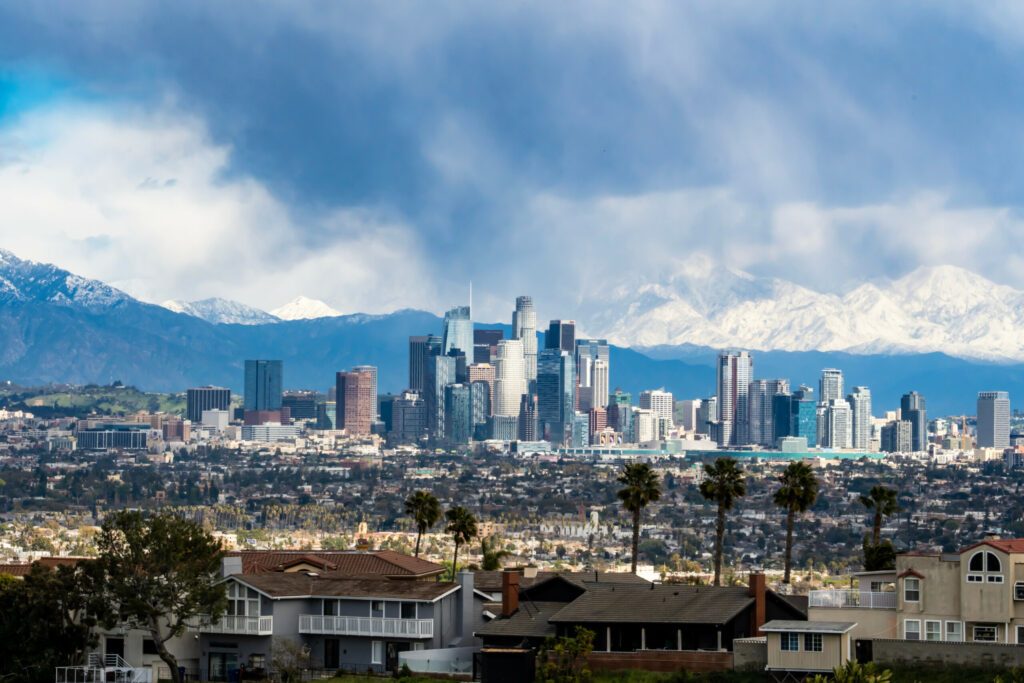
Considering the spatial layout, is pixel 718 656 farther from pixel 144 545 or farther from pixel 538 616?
pixel 144 545

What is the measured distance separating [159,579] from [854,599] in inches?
1160

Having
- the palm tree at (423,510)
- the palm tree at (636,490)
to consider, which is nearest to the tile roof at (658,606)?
the palm tree at (636,490)

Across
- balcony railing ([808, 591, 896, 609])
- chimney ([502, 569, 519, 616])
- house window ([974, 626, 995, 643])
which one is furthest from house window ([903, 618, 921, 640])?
chimney ([502, 569, 519, 616])

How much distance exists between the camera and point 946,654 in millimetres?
78688

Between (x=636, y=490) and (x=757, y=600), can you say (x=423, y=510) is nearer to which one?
(x=636, y=490)

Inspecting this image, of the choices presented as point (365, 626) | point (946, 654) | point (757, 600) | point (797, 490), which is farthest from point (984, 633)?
point (797, 490)

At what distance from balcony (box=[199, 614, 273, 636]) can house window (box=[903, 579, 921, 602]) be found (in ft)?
91.3

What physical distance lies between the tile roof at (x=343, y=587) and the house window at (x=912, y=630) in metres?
21.3

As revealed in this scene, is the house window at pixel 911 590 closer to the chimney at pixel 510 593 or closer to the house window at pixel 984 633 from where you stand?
the house window at pixel 984 633

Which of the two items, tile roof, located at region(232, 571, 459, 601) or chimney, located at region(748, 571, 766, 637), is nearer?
chimney, located at region(748, 571, 766, 637)

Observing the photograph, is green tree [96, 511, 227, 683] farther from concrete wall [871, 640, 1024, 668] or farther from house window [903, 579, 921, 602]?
house window [903, 579, 921, 602]

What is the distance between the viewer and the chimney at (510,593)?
93.0m

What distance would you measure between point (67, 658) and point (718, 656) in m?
29.2

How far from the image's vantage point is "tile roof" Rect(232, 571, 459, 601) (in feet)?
305
